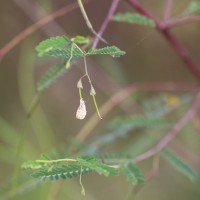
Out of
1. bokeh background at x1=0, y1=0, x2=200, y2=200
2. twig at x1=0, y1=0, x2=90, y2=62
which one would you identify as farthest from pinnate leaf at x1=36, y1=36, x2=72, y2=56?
bokeh background at x1=0, y1=0, x2=200, y2=200

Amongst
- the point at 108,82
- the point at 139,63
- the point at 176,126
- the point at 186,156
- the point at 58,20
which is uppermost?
the point at 58,20

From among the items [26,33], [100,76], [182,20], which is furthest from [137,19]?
[100,76]

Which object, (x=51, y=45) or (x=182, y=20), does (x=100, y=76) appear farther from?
(x=51, y=45)

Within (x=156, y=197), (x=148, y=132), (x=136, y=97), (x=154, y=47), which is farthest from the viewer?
(x=154, y=47)

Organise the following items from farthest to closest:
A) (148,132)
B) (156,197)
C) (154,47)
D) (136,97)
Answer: (154,47) < (156,197) < (136,97) < (148,132)

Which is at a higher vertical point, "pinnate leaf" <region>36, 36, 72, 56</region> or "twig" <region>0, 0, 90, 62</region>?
"twig" <region>0, 0, 90, 62</region>

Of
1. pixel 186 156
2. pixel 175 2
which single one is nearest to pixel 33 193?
pixel 186 156

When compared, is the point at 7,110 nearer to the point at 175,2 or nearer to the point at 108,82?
the point at 108,82

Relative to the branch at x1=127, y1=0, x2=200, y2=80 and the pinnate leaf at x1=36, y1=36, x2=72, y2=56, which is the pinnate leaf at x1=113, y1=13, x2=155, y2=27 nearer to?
the branch at x1=127, y1=0, x2=200, y2=80

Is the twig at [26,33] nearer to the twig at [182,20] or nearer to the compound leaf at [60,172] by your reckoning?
the twig at [182,20]
